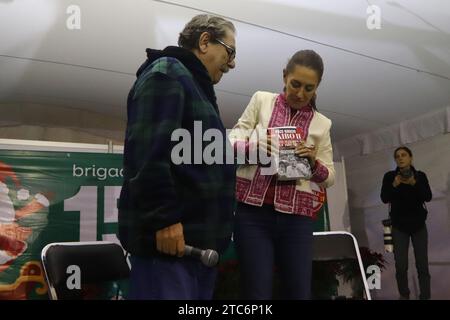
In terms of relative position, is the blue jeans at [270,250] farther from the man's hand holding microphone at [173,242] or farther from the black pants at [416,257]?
the black pants at [416,257]

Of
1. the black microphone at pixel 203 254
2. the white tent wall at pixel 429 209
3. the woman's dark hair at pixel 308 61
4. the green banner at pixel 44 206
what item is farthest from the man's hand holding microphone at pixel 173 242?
the white tent wall at pixel 429 209

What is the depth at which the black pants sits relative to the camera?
77.3 inches

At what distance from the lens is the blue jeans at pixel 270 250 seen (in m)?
0.82

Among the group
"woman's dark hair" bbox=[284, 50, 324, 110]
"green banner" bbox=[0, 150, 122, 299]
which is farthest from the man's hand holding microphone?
"green banner" bbox=[0, 150, 122, 299]

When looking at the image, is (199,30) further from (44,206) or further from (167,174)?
(44,206)

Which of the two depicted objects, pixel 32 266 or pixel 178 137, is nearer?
pixel 178 137

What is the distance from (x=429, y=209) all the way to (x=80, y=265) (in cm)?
182

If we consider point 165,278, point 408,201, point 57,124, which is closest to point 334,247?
point 408,201

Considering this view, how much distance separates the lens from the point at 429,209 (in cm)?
232

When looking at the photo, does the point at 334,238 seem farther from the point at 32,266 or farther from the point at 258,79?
the point at 32,266

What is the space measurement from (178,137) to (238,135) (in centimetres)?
28

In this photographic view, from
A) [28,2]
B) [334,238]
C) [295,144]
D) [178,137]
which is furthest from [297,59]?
[28,2]

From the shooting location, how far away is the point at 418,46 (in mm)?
1933

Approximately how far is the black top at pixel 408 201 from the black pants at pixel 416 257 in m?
0.03
